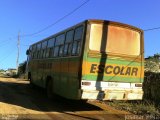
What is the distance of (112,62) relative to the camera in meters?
13.7

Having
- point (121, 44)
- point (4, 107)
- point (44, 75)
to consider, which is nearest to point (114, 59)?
point (121, 44)

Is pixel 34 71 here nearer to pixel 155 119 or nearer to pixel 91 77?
pixel 91 77

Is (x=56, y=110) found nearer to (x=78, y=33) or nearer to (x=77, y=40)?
(x=77, y=40)

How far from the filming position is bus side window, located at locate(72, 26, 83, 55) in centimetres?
1354

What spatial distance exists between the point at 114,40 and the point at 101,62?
1.13 m

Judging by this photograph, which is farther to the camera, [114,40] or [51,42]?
[51,42]

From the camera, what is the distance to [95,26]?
44.2 ft

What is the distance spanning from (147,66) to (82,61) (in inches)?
396

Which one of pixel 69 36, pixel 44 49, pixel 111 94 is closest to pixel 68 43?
pixel 69 36

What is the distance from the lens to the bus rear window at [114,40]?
13.5 m

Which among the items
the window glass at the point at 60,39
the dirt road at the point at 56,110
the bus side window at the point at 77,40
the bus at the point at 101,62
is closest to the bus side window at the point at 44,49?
the window glass at the point at 60,39

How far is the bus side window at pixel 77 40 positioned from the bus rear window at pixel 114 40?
49cm

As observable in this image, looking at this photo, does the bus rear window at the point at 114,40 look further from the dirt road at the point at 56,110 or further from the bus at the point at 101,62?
the dirt road at the point at 56,110

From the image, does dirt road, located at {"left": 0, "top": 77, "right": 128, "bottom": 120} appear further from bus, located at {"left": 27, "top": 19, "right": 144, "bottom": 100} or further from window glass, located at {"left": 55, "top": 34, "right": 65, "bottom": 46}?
window glass, located at {"left": 55, "top": 34, "right": 65, "bottom": 46}
